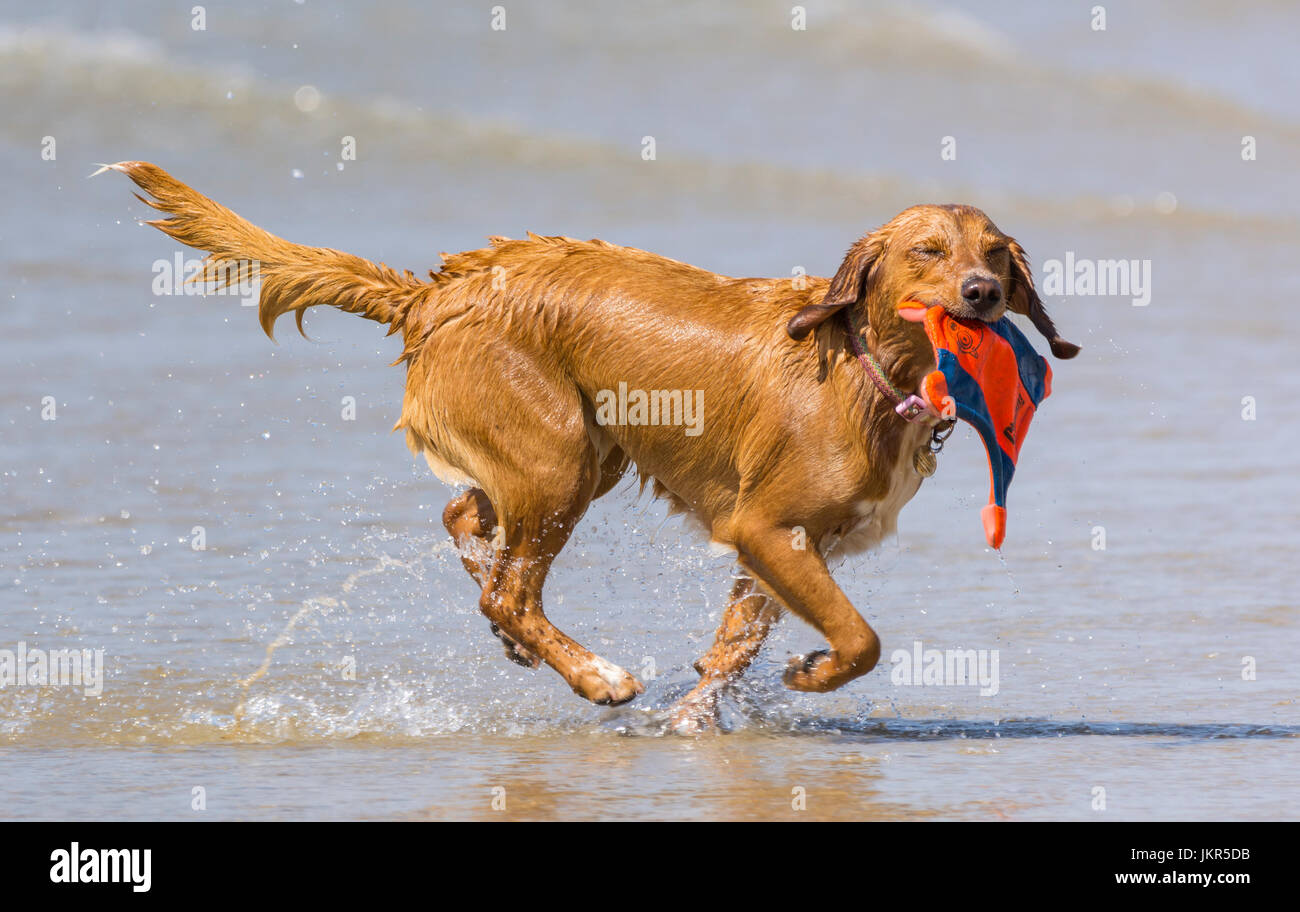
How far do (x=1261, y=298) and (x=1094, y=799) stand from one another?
429 inches

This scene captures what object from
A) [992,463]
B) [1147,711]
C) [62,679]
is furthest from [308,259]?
[1147,711]

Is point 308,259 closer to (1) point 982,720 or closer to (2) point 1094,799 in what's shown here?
(1) point 982,720

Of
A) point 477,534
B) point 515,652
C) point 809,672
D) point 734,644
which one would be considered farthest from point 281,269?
point 809,672

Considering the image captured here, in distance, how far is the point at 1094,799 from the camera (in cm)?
497

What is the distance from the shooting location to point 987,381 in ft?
18.0

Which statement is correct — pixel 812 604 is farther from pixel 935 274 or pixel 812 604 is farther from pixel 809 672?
pixel 935 274

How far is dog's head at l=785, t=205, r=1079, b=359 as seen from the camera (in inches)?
214

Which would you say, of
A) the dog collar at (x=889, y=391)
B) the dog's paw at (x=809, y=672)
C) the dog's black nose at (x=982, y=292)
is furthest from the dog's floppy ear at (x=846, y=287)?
the dog's paw at (x=809, y=672)

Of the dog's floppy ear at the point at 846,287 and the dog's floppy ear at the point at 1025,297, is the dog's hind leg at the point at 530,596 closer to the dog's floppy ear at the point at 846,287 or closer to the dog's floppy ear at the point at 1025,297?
the dog's floppy ear at the point at 846,287

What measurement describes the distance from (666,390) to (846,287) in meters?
0.75

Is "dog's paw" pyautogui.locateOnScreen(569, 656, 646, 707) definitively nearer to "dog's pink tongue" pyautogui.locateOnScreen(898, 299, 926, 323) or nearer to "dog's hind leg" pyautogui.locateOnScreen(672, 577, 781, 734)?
"dog's hind leg" pyautogui.locateOnScreen(672, 577, 781, 734)

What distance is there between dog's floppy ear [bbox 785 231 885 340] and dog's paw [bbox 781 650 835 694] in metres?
1.03

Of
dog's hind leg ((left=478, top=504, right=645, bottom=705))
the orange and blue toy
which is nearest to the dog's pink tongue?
the orange and blue toy

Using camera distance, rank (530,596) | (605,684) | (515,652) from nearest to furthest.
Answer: (605,684)
(530,596)
(515,652)
